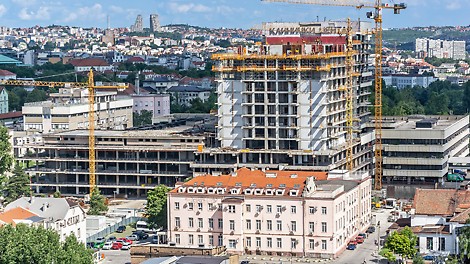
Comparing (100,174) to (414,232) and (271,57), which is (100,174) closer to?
(271,57)

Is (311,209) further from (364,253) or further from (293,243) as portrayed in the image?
(364,253)

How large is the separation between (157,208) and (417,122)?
25912 mm

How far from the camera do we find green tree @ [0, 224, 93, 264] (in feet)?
156

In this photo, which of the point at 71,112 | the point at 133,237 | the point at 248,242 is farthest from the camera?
the point at 71,112

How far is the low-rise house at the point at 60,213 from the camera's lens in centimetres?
5825

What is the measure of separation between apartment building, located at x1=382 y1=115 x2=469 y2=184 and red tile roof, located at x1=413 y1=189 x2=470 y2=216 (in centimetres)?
1889

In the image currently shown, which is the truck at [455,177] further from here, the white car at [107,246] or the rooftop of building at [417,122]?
the white car at [107,246]

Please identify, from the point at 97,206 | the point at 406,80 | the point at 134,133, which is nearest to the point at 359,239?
the point at 97,206

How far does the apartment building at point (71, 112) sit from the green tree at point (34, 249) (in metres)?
47.0

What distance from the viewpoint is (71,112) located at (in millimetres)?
98875

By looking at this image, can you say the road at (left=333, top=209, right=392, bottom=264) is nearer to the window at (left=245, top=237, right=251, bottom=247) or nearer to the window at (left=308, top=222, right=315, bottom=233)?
the window at (left=308, top=222, right=315, bottom=233)

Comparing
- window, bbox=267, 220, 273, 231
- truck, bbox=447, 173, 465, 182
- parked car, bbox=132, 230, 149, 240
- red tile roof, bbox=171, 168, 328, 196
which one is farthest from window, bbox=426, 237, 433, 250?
truck, bbox=447, 173, 465, 182

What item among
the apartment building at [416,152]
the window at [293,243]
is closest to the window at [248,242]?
the window at [293,243]

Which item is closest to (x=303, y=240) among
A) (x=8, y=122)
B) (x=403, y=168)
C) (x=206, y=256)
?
(x=206, y=256)
